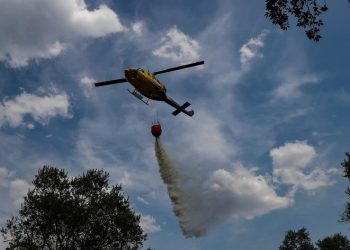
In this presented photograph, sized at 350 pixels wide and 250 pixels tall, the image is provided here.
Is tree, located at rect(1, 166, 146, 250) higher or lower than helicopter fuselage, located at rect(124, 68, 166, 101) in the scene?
lower

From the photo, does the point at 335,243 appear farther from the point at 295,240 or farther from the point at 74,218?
the point at 74,218

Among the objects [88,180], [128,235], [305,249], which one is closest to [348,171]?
[128,235]

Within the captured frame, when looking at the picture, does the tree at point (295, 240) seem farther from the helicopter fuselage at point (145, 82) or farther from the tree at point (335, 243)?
the helicopter fuselage at point (145, 82)

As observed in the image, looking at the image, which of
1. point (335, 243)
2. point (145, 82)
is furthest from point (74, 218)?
point (335, 243)

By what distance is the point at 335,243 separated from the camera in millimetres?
86188

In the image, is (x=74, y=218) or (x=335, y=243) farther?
(x=335, y=243)

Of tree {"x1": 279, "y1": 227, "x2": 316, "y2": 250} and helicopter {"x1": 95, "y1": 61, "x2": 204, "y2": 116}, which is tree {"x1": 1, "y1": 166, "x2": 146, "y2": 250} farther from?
tree {"x1": 279, "y1": 227, "x2": 316, "y2": 250}

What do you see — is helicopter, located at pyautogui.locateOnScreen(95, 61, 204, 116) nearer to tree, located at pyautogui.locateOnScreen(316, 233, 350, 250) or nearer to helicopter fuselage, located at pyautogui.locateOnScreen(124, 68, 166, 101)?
helicopter fuselage, located at pyautogui.locateOnScreen(124, 68, 166, 101)

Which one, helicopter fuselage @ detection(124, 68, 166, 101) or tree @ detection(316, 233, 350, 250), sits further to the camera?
tree @ detection(316, 233, 350, 250)

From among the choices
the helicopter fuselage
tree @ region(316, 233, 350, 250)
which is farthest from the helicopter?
tree @ region(316, 233, 350, 250)

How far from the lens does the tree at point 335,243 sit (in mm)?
85938

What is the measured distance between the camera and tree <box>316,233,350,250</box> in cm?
8594

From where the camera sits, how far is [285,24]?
17969mm

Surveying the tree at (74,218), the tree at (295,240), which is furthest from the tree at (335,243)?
the tree at (74,218)
